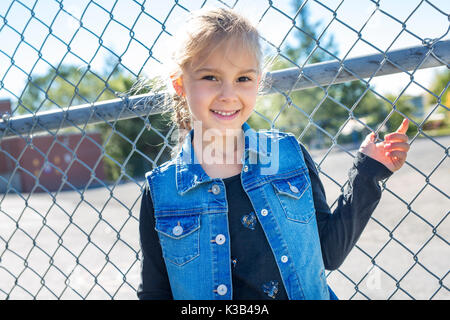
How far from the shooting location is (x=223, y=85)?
1363 millimetres

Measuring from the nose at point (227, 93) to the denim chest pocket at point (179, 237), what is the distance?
0.42 meters

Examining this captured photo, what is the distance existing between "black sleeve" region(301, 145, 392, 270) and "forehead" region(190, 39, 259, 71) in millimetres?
493

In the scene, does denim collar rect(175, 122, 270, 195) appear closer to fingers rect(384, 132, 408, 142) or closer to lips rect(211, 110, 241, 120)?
lips rect(211, 110, 241, 120)

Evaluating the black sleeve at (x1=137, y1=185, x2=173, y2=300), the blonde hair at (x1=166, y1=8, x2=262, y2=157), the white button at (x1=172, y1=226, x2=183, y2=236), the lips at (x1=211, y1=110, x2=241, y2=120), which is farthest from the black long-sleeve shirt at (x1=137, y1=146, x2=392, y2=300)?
the blonde hair at (x1=166, y1=8, x2=262, y2=157)

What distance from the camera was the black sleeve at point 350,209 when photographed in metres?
1.34

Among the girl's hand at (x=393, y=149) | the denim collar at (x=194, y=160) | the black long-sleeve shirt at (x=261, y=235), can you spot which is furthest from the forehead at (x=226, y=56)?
the girl's hand at (x=393, y=149)

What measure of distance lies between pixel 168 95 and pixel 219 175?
0.46 meters

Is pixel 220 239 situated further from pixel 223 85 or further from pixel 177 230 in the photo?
pixel 223 85

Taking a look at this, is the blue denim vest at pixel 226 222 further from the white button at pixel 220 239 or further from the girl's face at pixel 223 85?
the girl's face at pixel 223 85

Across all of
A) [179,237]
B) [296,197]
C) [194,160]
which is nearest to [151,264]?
[179,237]

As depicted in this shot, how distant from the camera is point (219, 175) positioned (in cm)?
148

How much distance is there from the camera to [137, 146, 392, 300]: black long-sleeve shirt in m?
1.34
